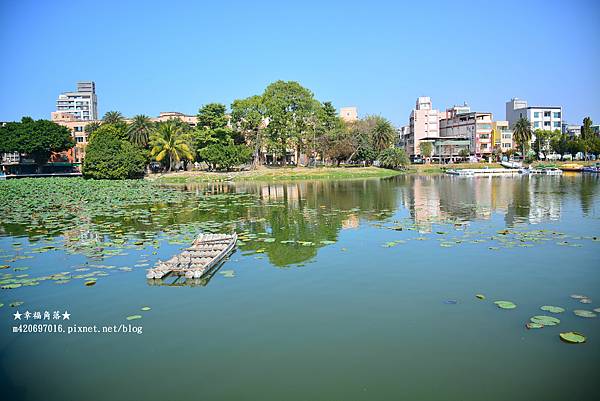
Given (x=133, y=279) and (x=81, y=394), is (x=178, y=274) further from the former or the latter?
(x=81, y=394)

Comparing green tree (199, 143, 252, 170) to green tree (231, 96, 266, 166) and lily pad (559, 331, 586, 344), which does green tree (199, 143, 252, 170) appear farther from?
lily pad (559, 331, 586, 344)

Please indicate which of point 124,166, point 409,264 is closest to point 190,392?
point 409,264

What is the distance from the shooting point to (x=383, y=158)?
7425cm

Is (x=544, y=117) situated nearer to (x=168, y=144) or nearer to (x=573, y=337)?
(x=168, y=144)

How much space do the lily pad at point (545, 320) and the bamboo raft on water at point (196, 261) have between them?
7.04m

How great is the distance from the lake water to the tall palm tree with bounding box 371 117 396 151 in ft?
192

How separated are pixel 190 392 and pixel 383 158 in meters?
70.2

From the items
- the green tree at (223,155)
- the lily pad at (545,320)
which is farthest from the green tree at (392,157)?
the lily pad at (545,320)

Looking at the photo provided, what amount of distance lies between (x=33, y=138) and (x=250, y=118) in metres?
30.9

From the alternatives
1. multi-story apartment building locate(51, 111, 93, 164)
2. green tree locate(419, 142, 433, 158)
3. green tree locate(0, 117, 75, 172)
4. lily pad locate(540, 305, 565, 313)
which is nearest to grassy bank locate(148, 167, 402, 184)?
green tree locate(0, 117, 75, 172)

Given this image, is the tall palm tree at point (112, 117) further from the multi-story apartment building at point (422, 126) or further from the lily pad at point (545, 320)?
the lily pad at point (545, 320)

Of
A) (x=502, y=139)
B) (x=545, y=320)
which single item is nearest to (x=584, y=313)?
(x=545, y=320)

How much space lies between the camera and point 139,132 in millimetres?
63969

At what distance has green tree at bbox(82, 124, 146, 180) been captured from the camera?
54500mm
